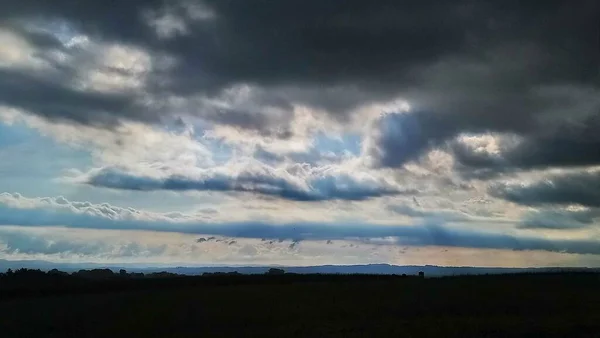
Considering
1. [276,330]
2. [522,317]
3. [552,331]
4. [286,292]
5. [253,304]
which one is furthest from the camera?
[286,292]

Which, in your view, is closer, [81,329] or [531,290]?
[81,329]

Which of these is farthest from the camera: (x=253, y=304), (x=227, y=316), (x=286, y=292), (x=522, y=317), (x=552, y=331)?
Answer: (x=286, y=292)

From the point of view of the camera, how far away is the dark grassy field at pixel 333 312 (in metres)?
39.8

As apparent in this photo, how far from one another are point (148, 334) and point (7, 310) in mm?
22183

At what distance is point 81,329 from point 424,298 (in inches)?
1009

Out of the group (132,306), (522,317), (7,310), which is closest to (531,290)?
(522,317)

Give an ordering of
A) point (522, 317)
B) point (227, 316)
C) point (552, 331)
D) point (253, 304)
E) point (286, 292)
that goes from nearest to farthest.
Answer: point (552, 331) < point (522, 317) < point (227, 316) < point (253, 304) < point (286, 292)

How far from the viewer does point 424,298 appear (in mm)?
55844

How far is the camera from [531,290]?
61031mm

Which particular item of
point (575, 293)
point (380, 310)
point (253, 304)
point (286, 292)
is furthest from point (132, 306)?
point (575, 293)

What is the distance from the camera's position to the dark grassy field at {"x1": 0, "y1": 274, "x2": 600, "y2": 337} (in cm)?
3978

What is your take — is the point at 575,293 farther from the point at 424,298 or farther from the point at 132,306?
the point at 132,306

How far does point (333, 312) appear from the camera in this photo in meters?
48.6

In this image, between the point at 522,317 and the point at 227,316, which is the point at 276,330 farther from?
the point at 522,317
